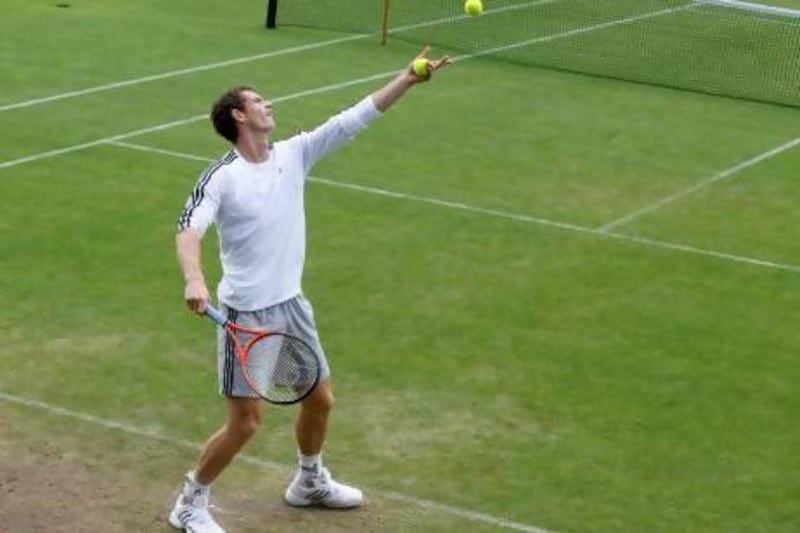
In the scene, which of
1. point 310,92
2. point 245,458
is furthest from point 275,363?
point 310,92

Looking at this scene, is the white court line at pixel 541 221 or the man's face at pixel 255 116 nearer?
the man's face at pixel 255 116

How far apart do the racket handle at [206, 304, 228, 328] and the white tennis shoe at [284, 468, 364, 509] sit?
1169 millimetres

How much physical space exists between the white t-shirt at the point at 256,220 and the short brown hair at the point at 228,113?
105 mm

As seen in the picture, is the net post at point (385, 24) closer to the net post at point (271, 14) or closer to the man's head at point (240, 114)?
the net post at point (271, 14)

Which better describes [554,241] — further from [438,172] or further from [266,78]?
[266,78]

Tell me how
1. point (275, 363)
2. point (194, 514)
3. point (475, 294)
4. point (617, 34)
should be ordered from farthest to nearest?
point (617, 34), point (475, 294), point (194, 514), point (275, 363)

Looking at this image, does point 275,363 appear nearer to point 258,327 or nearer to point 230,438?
point 258,327

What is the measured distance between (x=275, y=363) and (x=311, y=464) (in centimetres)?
80

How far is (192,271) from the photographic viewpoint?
8.05 m

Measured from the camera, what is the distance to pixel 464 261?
1381 centimetres

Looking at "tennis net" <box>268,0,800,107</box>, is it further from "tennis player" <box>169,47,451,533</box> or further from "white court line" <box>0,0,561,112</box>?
"tennis player" <box>169,47,451,533</box>

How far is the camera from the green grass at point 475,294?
994 centimetres

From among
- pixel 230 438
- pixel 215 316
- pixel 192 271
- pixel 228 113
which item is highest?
pixel 228 113

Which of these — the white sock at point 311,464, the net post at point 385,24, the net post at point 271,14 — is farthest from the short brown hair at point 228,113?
the net post at point 271,14
